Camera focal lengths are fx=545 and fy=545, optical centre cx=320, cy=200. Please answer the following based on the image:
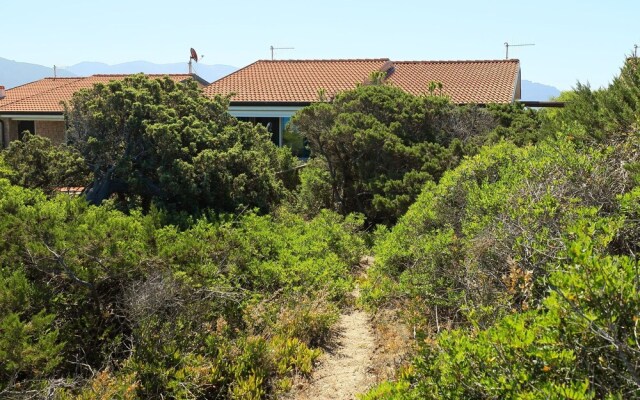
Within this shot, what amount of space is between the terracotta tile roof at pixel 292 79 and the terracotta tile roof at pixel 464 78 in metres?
1.51

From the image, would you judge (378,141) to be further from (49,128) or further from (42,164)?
(49,128)

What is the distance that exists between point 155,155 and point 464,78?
15.7 metres

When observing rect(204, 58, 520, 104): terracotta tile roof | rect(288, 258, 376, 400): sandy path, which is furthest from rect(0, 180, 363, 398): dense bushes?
rect(204, 58, 520, 104): terracotta tile roof

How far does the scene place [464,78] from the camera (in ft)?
75.3

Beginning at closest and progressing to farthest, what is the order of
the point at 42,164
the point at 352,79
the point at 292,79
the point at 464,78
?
the point at 42,164
the point at 464,78
the point at 352,79
the point at 292,79

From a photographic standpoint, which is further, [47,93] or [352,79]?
[47,93]

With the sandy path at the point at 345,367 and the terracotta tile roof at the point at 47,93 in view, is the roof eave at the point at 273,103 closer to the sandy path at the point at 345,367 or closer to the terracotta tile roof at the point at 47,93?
the terracotta tile roof at the point at 47,93

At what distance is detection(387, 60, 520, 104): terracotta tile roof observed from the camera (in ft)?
68.1

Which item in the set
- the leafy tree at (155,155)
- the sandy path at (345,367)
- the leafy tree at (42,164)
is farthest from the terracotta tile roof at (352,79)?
the sandy path at (345,367)

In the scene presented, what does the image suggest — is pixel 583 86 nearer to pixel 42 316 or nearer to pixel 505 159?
pixel 505 159

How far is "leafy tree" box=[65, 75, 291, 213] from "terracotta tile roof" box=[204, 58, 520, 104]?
9230 mm

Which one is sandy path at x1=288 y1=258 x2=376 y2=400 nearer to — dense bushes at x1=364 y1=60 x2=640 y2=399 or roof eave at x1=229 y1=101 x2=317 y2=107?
dense bushes at x1=364 y1=60 x2=640 y2=399

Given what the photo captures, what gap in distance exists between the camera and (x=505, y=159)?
8.62 m

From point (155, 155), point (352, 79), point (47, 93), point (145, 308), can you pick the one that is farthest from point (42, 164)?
point (47, 93)
